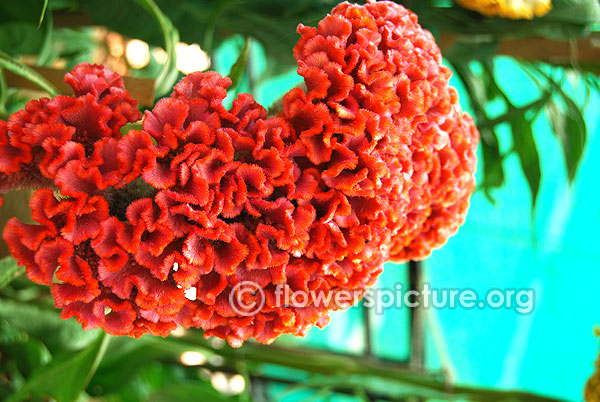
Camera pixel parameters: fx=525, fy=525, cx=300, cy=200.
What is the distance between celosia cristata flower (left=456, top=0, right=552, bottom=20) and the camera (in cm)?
64

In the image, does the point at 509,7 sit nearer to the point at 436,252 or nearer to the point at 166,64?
the point at 166,64

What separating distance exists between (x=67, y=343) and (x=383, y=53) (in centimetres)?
66

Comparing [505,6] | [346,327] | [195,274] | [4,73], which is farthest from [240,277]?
[346,327]

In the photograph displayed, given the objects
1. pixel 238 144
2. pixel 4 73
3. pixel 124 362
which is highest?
pixel 4 73

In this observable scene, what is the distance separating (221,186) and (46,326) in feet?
1.91

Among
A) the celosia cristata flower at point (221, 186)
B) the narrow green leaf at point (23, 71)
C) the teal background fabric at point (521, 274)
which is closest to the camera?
the celosia cristata flower at point (221, 186)

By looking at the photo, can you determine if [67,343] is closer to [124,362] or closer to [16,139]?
[124,362]

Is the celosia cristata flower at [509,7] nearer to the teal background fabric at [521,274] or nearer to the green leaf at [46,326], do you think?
the teal background fabric at [521,274]

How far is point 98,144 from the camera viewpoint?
0.36m

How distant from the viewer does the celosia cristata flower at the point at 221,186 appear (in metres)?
0.36

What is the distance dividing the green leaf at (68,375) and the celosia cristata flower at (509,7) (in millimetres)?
577

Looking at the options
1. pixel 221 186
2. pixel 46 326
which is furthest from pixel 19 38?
pixel 221 186

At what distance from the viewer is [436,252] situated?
4.42 ft

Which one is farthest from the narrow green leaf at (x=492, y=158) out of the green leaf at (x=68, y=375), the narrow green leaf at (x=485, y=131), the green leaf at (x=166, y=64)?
the green leaf at (x=68, y=375)
